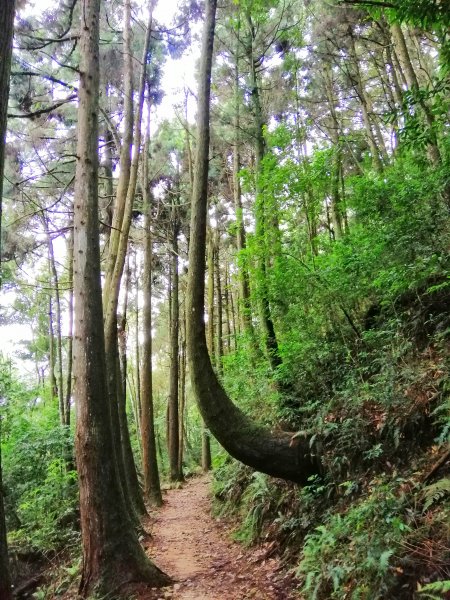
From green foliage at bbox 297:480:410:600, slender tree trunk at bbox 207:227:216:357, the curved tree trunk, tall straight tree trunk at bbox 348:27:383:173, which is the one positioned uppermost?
tall straight tree trunk at bbox 348:27:383:173

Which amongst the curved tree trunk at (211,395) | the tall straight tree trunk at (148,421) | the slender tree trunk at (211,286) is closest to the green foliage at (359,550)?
the curved tree trunk at (211,395)

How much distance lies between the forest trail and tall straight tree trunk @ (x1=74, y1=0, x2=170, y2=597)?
455 mm

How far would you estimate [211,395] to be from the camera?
619 centimetres

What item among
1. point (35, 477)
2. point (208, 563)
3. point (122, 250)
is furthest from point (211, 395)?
point (35, 477)

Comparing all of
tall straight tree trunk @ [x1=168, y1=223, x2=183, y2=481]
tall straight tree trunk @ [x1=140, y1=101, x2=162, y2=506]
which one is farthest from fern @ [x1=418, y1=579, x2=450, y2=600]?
tall straight tree trunk @ [x1=168, y1=223, x2=183, y2=481]

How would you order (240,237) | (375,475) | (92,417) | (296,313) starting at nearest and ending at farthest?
(375,475), (92,417), (296,313), (240,237)

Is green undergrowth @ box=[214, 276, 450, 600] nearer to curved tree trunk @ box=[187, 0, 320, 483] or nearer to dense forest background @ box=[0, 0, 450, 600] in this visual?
dense forest background @ box=[0, 0, 450, 600]

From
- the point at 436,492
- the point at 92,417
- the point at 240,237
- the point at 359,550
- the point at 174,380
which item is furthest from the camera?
the point at 174,380

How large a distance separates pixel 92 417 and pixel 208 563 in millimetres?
2899

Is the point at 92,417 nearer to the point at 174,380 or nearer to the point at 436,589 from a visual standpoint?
the point at 436,589

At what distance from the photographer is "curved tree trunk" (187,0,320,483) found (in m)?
5.84

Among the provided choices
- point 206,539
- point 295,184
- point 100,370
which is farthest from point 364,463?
point 295,184

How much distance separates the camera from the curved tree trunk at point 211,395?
5.84 meters

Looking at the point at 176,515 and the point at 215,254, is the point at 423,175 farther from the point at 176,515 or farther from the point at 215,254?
the point at 215,254
